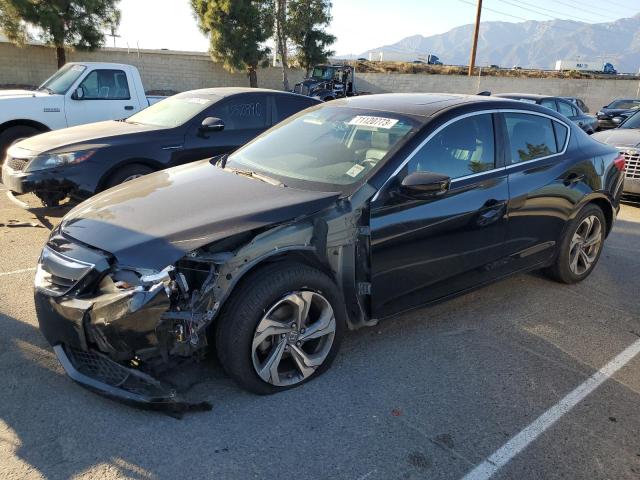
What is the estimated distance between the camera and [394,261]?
336 centimetres

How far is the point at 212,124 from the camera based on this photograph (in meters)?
6.23

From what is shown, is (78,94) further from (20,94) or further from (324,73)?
(324,73)

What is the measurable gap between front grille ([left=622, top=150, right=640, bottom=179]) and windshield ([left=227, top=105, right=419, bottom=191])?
20.7ft

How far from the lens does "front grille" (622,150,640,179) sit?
27.1ft

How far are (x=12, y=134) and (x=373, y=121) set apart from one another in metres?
6.72

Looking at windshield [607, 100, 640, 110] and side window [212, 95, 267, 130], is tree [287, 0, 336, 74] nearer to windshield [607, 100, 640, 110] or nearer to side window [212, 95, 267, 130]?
windshield [607, 100, 640, 110]

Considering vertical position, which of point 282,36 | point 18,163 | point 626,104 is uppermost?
point 282,36

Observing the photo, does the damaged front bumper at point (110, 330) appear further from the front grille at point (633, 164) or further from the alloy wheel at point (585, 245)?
the front grille at point (633, 164)

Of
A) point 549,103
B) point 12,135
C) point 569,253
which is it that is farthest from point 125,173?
point 549,103

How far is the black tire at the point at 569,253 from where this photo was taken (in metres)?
4.65

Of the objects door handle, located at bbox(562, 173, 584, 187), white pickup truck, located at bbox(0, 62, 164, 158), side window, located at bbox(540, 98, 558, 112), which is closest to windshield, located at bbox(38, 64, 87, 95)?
white pickup truck, located at bbox(0, 62, 164, 158)

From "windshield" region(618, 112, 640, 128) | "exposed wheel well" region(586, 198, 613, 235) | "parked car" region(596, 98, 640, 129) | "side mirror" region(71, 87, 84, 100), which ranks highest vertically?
"side mirror" region(71, 87, 84, 100)

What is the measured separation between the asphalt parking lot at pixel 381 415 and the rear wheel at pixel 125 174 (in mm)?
2083

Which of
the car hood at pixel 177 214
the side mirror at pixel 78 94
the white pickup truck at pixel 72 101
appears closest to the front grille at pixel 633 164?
the car hood at pixel 177 214
